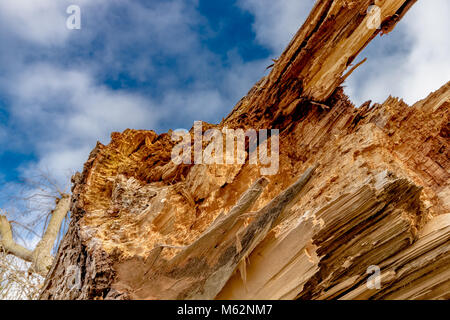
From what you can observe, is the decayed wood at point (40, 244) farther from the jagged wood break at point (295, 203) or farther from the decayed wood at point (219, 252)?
the decayed wood at point (219, 252)

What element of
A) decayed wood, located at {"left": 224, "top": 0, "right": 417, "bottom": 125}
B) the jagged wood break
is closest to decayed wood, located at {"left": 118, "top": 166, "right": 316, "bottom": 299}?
the jagged wood break

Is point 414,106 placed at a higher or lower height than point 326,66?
lower

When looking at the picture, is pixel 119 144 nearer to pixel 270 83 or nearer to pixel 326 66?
pixel 270 83

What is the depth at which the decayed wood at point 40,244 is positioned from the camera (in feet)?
26.6

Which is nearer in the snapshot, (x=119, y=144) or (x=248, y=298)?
(x=248, y=298)

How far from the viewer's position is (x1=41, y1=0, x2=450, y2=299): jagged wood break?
2201 mm

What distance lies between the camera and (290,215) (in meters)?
2.66

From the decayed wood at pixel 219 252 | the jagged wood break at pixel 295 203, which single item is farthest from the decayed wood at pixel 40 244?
the decayed wood at pixel 219 252

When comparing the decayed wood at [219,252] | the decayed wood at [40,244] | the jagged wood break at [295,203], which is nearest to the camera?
the jagged wood break at [295,203]

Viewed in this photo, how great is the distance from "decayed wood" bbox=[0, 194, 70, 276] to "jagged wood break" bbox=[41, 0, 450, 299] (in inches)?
219

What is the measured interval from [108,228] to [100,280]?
65 cm

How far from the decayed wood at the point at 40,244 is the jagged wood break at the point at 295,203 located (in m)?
5.57

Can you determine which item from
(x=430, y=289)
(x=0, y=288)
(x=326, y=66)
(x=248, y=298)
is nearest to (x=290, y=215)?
(x=248, y=298)

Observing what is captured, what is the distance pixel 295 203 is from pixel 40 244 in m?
8.93
